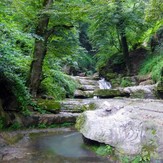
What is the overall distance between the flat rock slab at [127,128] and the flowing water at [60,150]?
0.42 m

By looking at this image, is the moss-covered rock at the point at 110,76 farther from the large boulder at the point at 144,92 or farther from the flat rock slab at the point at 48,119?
the flat rock slab at the point at 48,119

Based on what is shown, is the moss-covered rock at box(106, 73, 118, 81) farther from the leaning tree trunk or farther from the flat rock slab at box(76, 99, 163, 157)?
the flat rock slab at box(76, 99, 163, 157)

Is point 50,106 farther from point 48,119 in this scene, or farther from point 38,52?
point 38,52

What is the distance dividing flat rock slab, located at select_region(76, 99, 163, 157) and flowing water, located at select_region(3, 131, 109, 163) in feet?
1.37

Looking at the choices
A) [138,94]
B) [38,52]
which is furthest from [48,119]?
[138,94]

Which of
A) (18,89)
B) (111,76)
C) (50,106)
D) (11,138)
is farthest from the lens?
(111,76)

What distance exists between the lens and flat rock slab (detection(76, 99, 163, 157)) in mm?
4750

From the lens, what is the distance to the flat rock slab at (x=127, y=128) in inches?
187

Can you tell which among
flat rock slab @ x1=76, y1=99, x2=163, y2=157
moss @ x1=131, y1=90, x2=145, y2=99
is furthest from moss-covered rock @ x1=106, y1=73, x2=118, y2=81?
flat rock slab @ x1=76, y1=99, x2=163, y2=157

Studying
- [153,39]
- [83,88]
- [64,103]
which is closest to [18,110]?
[64,103]

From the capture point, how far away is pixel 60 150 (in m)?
5.61

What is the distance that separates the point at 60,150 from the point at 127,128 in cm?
164

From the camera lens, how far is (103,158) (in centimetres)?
493

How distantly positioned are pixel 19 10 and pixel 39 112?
3.33m
